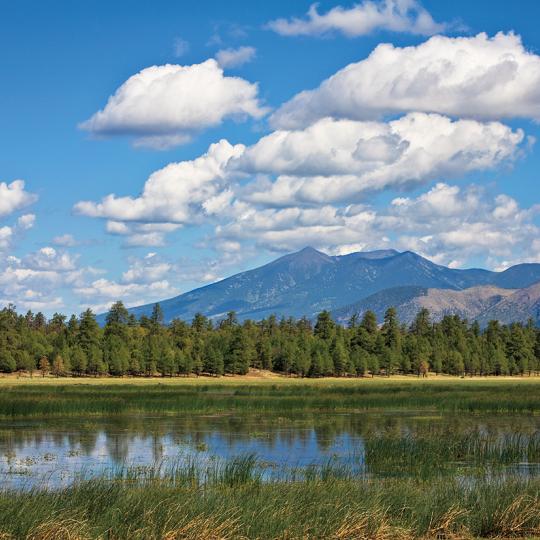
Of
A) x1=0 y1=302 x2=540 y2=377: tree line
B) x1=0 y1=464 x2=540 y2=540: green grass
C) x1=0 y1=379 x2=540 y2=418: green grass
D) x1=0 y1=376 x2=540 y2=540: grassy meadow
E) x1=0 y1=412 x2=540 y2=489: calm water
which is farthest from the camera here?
x1=0 y1=302 x2=540 y2=377: tree line

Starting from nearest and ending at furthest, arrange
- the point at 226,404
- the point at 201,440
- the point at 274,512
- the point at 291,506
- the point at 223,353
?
the point at 274,512 → the point at 291,506 → the point at 201,440 → the point at 226,404 → the point at 223,353

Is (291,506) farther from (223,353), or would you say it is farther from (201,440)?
(223,353)

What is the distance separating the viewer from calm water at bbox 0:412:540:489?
38.9 metres

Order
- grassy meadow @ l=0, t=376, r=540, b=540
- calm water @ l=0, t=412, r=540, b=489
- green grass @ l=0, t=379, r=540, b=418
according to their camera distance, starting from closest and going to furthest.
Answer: grassy meadow @ l=0, t=376, r=540, b=540 < calm water @ l=0, t=412, r=540, b=489 < green grass @ l=0, t=379, r=540, b=418

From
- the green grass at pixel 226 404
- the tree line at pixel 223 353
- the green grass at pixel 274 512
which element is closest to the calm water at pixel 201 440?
the green grass at pixel 226 404

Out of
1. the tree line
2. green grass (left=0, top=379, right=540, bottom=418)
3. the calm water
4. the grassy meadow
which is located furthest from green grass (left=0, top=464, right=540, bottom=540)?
the tree line

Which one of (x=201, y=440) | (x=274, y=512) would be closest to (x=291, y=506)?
(x=274, y=512)

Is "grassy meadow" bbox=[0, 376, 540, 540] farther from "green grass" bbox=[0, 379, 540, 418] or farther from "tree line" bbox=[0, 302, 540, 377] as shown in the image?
"tree line" bbox=[0, 302, 540, 377]

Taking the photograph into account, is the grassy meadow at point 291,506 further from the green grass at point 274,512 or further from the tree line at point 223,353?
the tree line at point 223,353

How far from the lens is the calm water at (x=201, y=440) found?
38938mm

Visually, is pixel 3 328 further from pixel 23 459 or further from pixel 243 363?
pixel 23 459

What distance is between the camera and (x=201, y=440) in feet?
164

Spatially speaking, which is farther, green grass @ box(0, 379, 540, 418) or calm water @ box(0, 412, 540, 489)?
green grass @ box(0, 379, 540, 418)

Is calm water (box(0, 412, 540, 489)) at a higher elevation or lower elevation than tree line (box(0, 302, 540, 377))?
lower
